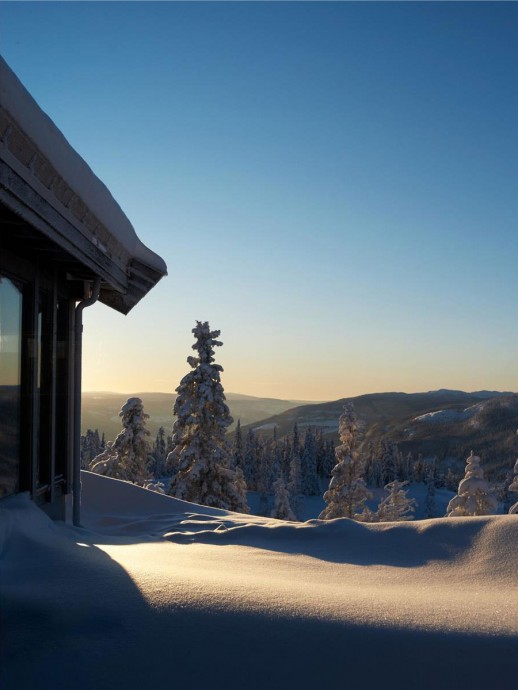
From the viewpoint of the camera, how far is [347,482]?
28.3 m

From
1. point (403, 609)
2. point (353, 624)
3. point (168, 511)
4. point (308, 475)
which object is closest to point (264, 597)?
point (353, 624)

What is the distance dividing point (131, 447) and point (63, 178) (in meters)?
22.6

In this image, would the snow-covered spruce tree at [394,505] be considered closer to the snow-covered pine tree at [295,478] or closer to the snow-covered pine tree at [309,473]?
the snow-covered pine tree at [295,478]

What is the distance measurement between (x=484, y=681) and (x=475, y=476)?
826 inches

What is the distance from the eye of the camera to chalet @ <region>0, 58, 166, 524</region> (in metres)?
3.69

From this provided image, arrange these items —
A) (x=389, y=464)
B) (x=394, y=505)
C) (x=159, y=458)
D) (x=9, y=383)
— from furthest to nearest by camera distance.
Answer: (x=389, y=464)
(x=159, y=458)
(x=394, y=505)
(x=9, y=383)

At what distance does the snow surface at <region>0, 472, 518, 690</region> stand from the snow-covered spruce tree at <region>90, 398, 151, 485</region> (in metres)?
21.6

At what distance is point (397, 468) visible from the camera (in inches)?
4023

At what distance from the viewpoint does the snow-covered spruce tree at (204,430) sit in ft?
71.1

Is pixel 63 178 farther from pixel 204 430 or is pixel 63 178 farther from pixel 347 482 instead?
pixel 347 482

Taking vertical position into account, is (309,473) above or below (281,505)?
below

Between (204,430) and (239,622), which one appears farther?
(204,430)

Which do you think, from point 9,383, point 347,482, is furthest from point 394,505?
point 9,383

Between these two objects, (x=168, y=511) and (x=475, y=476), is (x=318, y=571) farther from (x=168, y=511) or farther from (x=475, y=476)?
(x=475, y=476)
